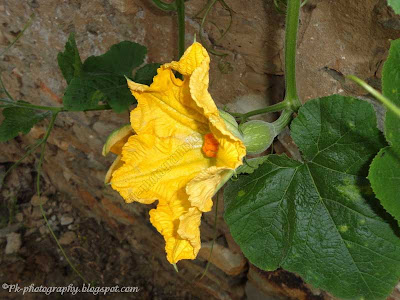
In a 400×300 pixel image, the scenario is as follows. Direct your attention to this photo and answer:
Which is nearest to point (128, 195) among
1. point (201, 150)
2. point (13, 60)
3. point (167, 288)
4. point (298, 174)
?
point (201, 150)

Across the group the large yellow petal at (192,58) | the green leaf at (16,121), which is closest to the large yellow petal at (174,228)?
the large yellow petal at (192,58)

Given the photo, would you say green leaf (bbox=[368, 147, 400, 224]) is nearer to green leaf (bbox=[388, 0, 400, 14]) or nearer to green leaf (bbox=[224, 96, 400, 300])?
green leaf (bbox=[224, 96, 400, 300])

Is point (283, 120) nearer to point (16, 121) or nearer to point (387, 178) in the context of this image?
point (387, 178)

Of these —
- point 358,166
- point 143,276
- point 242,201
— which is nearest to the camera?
point 358,166

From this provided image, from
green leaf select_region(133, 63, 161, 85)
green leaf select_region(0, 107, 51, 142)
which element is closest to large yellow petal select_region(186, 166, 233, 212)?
green leaf select_region(133, 63, 161, 85)

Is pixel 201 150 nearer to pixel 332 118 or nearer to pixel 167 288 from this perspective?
pixel 332 118
